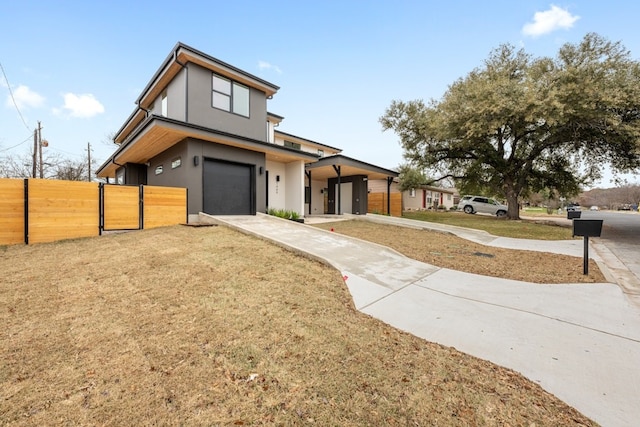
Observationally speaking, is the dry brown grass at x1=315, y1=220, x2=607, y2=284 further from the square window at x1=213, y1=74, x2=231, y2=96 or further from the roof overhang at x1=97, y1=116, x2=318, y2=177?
the square window at x1=213, y1=74, x2=231, y2=96

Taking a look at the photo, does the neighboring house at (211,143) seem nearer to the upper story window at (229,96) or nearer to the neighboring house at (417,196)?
the upper story window at (229,96)

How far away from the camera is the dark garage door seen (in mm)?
10281

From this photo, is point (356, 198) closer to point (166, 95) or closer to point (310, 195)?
point (310, 195)

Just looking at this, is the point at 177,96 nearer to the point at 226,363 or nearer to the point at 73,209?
the point at 73,209

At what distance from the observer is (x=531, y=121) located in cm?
1342

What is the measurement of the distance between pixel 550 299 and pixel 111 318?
20.5 ft

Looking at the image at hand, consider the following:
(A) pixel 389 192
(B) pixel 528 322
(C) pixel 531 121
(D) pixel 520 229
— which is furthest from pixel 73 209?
(C) pixel 531 121

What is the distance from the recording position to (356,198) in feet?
61.2

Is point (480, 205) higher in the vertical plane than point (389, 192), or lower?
lower

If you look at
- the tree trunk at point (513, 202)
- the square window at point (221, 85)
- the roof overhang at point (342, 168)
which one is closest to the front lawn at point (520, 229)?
the tree trunk at point (513, 202)

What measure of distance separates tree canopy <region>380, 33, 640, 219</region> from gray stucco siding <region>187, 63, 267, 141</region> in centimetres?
1108

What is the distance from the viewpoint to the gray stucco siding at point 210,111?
10328mm

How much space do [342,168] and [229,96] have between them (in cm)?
763

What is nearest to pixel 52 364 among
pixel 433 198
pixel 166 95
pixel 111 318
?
pixel 111 318
